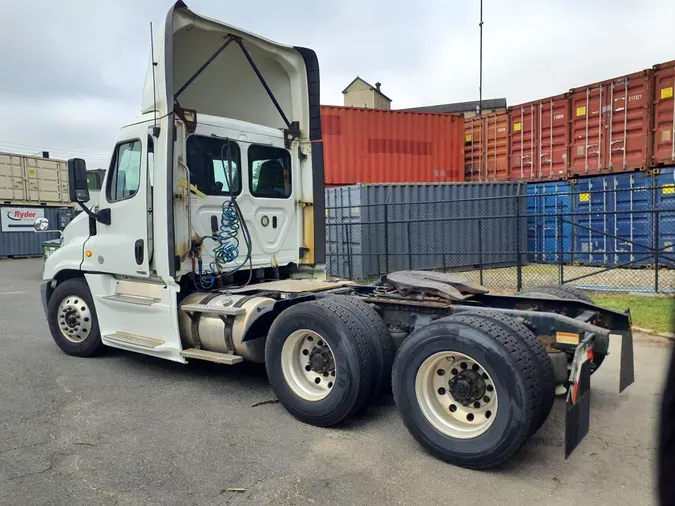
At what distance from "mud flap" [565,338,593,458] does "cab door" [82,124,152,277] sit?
13.6 feet

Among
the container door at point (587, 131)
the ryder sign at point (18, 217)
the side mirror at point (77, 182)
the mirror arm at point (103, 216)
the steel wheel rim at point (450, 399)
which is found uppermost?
the container door at point (587, 131)

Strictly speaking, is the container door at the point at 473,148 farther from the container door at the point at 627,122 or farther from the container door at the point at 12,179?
the container door at the point at 12,179

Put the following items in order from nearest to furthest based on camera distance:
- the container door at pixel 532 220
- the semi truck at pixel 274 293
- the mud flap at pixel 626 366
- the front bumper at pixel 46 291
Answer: the semi truck at pixel 274 293, the mud flap at pixel 626 366, the front bumper at pixel 46 291, the container door at pixel 532 220

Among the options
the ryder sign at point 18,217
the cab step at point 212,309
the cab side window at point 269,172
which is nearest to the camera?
the cab step at point 212,309

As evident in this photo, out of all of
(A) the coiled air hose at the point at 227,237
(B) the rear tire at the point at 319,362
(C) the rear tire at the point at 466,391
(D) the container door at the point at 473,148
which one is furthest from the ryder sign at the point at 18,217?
(C) the rear tire at the point at 466,391

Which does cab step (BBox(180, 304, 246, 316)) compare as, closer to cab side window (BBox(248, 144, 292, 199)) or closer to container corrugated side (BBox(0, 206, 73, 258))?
cab side window (BBox(248, 144, 292, 199))

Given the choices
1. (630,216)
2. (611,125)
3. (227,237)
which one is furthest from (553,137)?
(227,237)

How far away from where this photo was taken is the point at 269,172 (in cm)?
644

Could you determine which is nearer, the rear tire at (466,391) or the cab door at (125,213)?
the rear tire at (466,391)

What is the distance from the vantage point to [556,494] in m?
3.19

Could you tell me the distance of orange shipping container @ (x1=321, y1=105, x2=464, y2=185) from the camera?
52.8 ft

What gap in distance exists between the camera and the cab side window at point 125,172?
561cm

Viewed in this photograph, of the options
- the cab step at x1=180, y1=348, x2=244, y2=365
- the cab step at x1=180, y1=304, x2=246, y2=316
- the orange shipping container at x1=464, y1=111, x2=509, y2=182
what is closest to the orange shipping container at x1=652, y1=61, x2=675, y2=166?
the orange shipping container at x1=464, y1=111, x2=509, y2=182

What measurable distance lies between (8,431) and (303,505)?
2.71 meters
